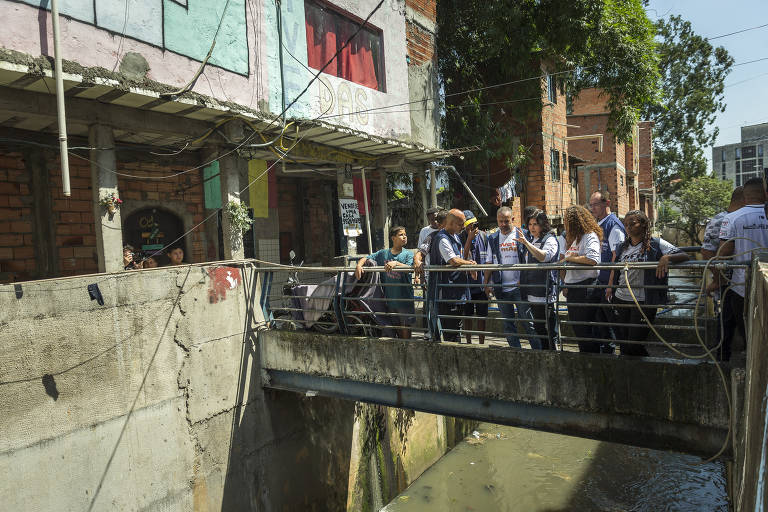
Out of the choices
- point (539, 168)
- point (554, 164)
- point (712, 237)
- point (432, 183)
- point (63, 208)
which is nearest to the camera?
point (712, 237)

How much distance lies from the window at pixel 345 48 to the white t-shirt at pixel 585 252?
6.34 m

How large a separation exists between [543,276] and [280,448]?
432 cm

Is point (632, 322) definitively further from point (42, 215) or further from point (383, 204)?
point (42, 215)

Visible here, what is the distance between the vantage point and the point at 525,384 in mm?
5035

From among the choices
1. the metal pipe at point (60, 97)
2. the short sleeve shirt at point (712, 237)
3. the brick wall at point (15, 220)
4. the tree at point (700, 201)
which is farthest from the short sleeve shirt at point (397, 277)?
the tree at point (700, 201)

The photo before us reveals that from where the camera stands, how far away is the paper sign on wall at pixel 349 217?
1027 centimetres

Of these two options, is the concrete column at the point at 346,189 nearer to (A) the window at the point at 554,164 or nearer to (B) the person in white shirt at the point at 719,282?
(B) the person in white shirt at the point at 719,282

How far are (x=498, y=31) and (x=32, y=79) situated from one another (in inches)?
438

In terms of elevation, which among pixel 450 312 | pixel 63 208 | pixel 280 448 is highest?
pixel 63 208

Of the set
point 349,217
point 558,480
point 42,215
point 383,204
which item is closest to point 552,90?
point 383,204

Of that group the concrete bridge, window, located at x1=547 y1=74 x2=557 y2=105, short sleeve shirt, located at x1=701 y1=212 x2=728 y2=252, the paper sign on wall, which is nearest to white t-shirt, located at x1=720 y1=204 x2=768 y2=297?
short sleeve shirt, located at x1=701 y1=212 x2=728 y2=252

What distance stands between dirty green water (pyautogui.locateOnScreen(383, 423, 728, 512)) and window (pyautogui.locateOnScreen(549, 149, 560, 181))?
938 centimetres

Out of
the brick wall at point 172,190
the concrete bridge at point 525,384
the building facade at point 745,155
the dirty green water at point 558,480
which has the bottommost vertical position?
the dirty green water at point 558,480

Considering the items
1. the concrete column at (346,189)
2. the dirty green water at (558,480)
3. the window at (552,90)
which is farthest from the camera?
the window at (552,90)
